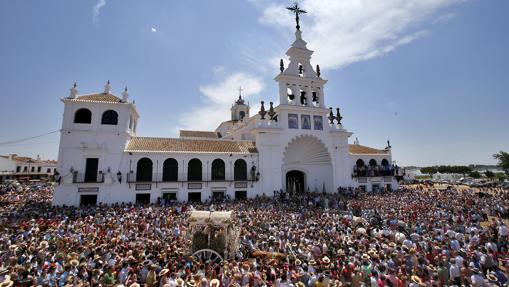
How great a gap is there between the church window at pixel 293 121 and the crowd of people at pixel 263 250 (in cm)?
1252

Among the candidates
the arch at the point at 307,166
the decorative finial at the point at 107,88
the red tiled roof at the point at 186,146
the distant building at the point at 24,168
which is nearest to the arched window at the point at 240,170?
the red tiled roof at the point at 186,146

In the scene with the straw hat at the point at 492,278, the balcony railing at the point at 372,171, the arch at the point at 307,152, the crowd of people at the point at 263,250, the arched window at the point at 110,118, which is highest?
the arched window at the point at 110,118

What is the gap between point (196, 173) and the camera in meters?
25.5

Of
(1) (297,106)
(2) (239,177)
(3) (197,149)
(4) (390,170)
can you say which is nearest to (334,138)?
(1) (297,106)

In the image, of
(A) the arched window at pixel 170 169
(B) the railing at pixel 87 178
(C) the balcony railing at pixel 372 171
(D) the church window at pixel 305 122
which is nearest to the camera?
(B) the railing at pixel 87 178

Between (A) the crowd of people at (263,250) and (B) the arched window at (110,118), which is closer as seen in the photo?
(A) the crowd of people at (263,250)

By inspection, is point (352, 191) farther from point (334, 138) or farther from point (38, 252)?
point (38, 252)

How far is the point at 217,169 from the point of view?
26.3 m

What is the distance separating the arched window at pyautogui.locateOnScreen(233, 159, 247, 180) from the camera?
26.8 m

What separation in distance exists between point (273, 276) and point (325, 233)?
5.97 meters

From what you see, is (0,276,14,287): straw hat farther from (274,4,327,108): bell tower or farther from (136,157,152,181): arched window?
(274,4,327,108): bell tower

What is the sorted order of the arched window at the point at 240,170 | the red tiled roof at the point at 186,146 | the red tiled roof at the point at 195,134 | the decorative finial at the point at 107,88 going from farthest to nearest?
1. the red tiled roof at the point at 195,134
2. the arched window at the point at 240,170
3. the decorative finial at the point at 107,88
4. the red tiled roof at the point at 186,146

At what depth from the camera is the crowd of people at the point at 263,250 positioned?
801 cm

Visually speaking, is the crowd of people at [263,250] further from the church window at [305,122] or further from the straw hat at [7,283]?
the church window at [305,122]
